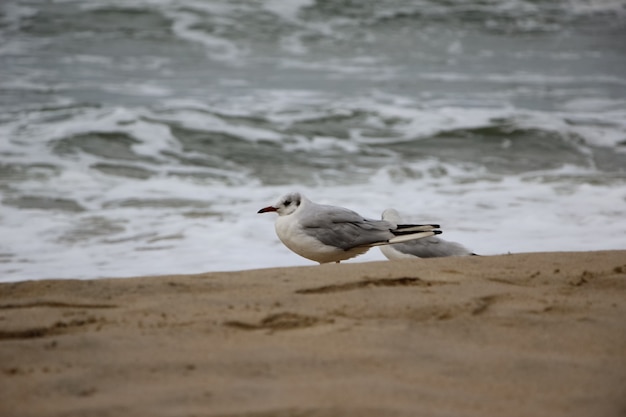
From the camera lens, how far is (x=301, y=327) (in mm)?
2975

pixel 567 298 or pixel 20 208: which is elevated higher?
pixel 20 208

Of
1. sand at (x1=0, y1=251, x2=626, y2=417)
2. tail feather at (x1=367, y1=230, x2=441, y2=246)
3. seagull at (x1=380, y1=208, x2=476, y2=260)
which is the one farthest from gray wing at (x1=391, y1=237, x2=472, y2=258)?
sand at (x1=0, y1=251, x2=626, y2=417)

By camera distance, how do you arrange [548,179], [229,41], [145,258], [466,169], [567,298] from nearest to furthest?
[567,298]
[145,258]
[548,179]
[466,169]
[229,41]

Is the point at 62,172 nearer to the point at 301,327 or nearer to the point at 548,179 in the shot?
the point at 548,179

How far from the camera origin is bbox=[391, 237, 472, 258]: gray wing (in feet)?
15.7

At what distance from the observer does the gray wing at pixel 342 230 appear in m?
4.76

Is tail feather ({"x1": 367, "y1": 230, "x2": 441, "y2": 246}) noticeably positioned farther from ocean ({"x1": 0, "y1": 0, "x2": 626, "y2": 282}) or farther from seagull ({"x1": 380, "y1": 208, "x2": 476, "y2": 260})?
ocean ({"x1": 0, "y1": 0, "x2": 626, "y2": 282})

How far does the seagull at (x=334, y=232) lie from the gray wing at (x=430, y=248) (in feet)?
0.31

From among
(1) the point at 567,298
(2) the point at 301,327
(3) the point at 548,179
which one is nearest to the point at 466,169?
(3) the point at 548,179

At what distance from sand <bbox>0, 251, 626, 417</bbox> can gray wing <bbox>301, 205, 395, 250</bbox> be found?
2.98 feet

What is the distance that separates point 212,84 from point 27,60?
10.5 ft

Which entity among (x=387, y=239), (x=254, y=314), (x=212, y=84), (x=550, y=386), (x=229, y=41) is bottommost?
(x=550, y=386)

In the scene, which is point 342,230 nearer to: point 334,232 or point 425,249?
point 334,232

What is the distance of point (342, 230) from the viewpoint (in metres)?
4.77
